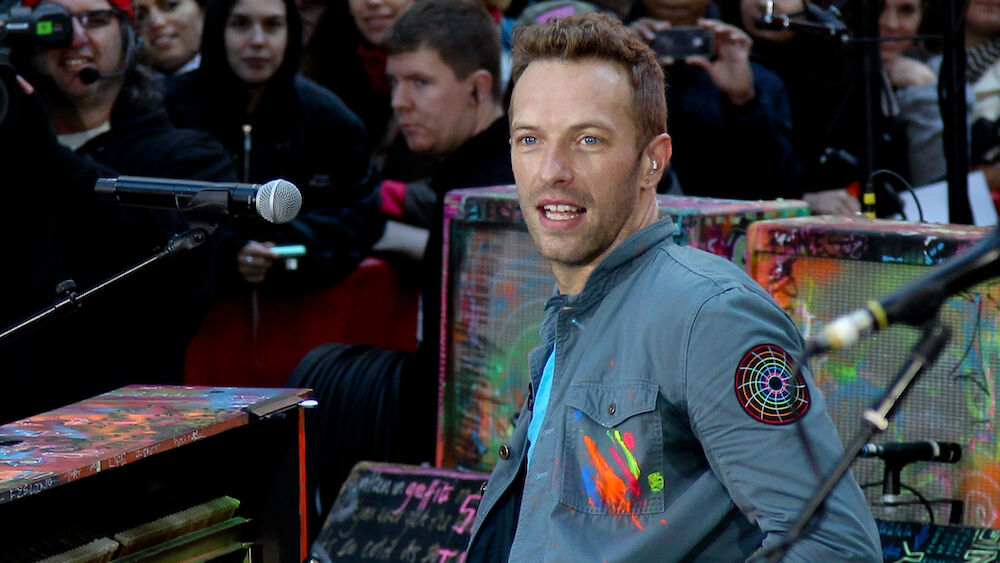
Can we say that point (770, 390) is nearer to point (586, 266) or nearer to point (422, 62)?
point (586, 266)

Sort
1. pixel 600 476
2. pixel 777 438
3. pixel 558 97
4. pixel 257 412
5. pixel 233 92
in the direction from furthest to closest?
pixel 233 92 < pixel 257 412 < pixel 558 97 < pixel 600 476 < pixel 777 438

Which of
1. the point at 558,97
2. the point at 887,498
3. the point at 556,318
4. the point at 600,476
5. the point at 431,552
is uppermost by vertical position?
the point at 558,97

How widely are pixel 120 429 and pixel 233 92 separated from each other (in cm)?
310

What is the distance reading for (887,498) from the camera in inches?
127

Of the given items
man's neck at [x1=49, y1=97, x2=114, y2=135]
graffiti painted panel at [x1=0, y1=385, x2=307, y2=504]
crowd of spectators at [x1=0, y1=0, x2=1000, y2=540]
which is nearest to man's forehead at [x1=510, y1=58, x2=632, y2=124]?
graffiti painted panel at [x1=0, y1=385, x2=307, y2=504]

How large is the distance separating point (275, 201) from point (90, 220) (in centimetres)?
168

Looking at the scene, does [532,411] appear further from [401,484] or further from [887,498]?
[401,484]

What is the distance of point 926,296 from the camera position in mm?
1303

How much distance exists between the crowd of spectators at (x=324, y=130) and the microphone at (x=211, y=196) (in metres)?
1.31

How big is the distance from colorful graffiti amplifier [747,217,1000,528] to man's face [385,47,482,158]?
5.97ft

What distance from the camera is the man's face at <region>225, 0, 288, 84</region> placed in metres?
5.24

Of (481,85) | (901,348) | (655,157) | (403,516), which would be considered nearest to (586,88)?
(655,157)

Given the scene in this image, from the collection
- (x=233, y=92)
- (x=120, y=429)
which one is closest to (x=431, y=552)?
(x=120, y=429)

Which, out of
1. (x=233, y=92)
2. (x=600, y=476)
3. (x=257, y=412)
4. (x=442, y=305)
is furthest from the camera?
(x=233, y=92)
